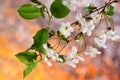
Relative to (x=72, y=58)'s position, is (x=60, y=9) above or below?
above

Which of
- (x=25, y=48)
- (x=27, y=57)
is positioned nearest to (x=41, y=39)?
(x=27, y=57)

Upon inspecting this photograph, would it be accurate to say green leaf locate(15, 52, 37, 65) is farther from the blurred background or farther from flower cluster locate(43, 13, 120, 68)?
the blurred background

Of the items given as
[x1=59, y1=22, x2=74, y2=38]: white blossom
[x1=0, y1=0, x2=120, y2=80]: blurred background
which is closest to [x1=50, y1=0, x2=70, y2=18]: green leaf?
[x1=59, y1=22, x2=74, y2=38]: white blossom

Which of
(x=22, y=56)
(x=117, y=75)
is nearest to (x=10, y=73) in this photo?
(x=117, y=75)

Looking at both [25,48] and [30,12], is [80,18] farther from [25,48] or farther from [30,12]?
[25,48]

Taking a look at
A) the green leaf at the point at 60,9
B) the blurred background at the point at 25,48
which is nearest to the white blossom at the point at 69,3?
the green leaf at the point at 60,9

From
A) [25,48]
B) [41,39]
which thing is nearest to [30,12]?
[41,39]

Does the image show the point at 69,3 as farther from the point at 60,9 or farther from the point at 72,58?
the point at 72,58

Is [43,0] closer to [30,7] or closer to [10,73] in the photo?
[10,73]

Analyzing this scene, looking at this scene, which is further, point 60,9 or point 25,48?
point 25,48
